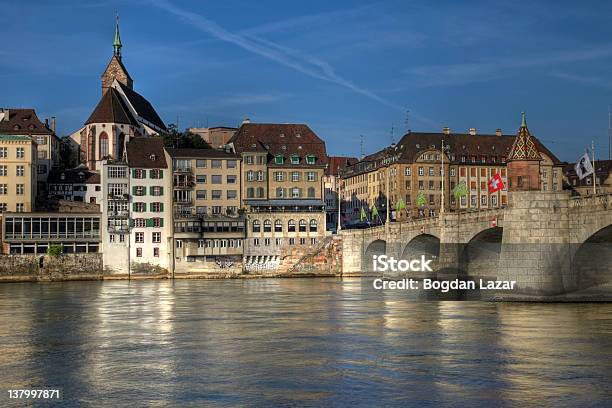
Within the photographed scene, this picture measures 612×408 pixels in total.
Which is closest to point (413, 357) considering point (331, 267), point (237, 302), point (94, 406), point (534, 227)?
point (94, 406)

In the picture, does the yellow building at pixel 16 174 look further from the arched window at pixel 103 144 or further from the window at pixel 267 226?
the window at pixel 267 226

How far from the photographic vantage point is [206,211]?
130375 mm

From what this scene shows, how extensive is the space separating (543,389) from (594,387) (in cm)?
208

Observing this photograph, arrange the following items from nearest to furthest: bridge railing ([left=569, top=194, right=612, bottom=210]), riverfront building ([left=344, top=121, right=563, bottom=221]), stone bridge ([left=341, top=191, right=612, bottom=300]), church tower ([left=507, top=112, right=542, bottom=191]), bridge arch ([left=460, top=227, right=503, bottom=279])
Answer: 1. bridge railing ([left=569, top=194, right=612, bottom=210])
2. stone bridge ([left=341, top=191, right=612, bottom=300])
3. church tower ([left=507, top=112, right=542, bottom=191])
4. bridge arch ([left=460, top=227, right=503, bottom=279])
5. riverfront building ([left=344, top=121, right=563, bottom=221])

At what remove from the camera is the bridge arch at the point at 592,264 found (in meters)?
→ 64.6

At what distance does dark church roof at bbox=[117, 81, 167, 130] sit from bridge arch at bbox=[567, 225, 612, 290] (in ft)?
413

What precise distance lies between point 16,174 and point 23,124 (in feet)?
88.5

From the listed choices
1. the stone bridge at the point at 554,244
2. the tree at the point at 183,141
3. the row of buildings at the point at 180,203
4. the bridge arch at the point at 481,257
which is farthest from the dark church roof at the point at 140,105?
the stone bridge at the point at 554,244

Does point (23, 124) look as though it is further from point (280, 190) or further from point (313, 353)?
point (313, 353)

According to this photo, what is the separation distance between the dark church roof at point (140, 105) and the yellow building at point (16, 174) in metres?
49.0

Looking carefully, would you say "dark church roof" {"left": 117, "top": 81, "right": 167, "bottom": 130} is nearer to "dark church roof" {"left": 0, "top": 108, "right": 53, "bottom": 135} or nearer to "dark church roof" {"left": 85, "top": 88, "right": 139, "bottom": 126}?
"dark church roof" {"left": 85, "top": 88, "right": 139, "bottom": 126}

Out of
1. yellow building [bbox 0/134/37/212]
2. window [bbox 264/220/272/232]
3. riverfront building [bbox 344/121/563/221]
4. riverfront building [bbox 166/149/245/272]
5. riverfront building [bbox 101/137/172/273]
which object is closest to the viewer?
riverfront building [bbox 101/137/172/273]

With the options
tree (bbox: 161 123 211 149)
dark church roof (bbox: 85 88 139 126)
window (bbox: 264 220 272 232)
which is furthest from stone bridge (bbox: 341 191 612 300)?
dark church roof (bbox: 85 88 139 126)

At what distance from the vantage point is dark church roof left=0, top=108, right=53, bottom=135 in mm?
151750
